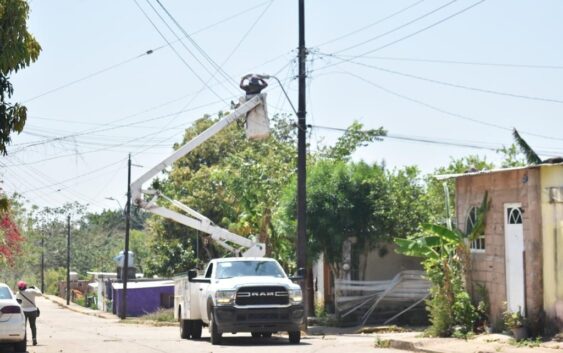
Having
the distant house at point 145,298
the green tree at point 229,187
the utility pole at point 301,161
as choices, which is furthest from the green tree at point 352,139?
the distant house at point 145,298

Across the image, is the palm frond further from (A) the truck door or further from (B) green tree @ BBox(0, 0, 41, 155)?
(B) green tree @ BBox(0, 0, 41, 155)

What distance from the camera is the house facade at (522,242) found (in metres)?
18.5

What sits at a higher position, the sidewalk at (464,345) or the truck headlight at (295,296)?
the truck headlight at (295,296)

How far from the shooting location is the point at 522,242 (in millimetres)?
19266

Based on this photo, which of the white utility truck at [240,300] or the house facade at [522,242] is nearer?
the house facade at [522,242]

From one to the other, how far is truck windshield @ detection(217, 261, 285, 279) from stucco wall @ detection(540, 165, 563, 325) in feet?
22.2

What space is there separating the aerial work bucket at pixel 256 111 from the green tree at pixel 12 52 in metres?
16.5

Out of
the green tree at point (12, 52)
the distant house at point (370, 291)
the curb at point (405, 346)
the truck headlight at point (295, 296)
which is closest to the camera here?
the green tree at point (12, 52)

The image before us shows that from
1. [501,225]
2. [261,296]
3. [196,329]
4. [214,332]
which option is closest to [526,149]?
[501,225]

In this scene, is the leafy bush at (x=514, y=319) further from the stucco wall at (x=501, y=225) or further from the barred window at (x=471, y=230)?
the barred window at (x=471, y=230)

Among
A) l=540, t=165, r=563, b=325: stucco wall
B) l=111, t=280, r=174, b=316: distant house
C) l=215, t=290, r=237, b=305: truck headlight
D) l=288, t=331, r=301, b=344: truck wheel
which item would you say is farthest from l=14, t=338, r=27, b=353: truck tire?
l=111, t=280, r=174, b=316: distant house

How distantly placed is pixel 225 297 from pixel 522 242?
664cm

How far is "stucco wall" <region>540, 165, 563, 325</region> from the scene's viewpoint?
18328 mm

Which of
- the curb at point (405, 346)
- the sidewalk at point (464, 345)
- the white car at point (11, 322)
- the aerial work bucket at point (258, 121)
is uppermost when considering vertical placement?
the aerial work bucket at point (258, 121)
